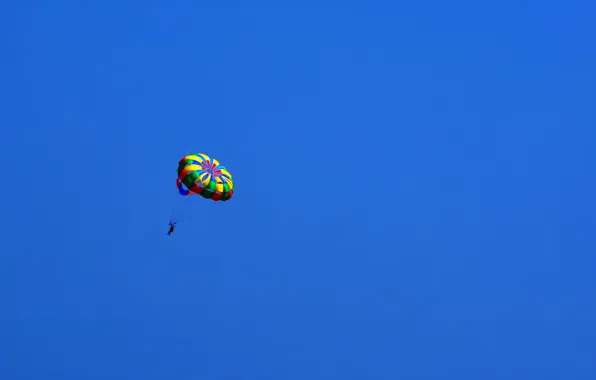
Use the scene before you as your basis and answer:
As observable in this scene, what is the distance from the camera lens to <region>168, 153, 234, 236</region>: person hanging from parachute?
64.2m

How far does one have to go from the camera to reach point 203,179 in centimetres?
6438

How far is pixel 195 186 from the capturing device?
6425 cm

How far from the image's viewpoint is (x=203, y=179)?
211 feet

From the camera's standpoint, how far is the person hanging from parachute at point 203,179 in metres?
A: 64.2

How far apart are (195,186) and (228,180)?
107 inches

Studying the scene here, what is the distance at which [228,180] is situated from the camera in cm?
6612

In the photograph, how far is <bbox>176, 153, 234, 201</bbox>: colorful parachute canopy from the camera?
64.2 meters

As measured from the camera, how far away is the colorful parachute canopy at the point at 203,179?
64.2m
